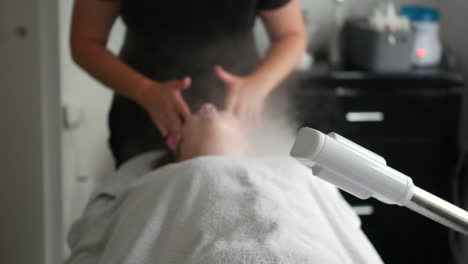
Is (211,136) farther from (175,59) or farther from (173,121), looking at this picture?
(175,59)

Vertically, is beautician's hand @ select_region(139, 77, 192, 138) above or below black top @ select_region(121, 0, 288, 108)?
below

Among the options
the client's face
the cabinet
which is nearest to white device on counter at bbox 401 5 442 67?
the cabinet

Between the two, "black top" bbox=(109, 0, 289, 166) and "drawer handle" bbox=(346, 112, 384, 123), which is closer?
"black top" bbox=(109, 0, 289, 166)

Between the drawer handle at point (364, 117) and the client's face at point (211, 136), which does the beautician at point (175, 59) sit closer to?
the client's face at point (211, 136)

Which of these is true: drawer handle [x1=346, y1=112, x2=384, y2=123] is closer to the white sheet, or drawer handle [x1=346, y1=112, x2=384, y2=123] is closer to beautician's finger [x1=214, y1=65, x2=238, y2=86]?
beautician's finger [x1=214, y1=65, x2=238, y2=86]

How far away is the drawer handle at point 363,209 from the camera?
86.7 inches

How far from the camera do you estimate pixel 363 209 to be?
7.25ft

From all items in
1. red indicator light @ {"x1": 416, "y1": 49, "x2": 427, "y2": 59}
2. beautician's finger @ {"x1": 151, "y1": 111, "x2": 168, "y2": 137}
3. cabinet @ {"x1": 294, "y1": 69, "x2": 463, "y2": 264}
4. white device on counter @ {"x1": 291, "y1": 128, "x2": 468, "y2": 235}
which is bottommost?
cabinet @ {"x1": 294, "y1": 69, "x2": 463, "y2": 264}

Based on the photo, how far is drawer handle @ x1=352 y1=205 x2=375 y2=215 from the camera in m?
2.20

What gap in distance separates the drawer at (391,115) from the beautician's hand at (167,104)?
816mm

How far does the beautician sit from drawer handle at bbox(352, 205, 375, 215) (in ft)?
2.53

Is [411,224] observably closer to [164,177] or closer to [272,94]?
[272,94]

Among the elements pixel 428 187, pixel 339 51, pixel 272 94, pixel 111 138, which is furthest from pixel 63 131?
pixel 428 187

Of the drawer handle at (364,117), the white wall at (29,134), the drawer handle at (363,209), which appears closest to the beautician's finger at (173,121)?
the white wall at (29,134)
